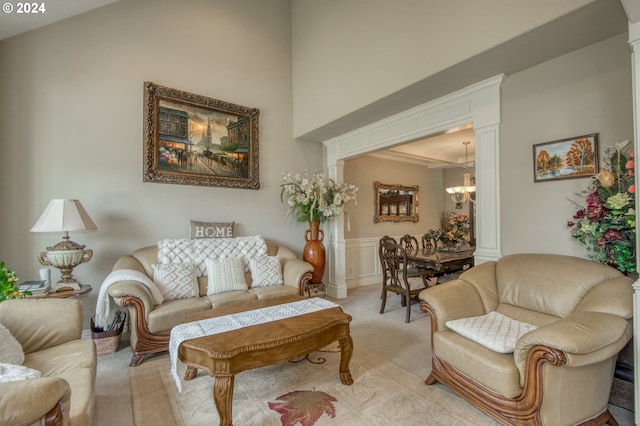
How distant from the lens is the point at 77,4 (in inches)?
117

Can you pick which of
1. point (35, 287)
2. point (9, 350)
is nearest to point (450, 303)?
point (9, 350)

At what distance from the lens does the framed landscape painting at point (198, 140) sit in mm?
3574

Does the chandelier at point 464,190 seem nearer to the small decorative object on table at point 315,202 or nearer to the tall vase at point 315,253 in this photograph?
the small decorative object on table at point 315,202

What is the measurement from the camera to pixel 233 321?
7.09 feet

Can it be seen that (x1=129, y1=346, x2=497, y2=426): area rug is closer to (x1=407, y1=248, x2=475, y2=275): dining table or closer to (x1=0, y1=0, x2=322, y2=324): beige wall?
(x1=407, y1=248, x2=475, y2=275): dining table

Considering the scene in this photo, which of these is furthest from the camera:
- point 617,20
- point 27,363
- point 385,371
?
point 385,371

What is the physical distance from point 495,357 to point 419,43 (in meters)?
2.82

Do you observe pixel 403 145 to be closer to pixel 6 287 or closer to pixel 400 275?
pixel 400 275

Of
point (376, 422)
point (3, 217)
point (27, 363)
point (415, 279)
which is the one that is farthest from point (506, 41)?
point (3, 217)

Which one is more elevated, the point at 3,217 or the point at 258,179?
the point at 258,179

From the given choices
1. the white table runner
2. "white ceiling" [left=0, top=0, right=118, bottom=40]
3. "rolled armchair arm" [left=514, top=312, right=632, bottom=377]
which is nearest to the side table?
the white table runner

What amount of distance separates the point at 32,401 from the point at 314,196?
3550 millimetres

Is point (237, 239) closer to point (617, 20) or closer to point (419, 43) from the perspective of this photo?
point (419, 43)

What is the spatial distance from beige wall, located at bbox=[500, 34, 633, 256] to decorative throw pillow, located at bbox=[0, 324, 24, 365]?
149 inches
